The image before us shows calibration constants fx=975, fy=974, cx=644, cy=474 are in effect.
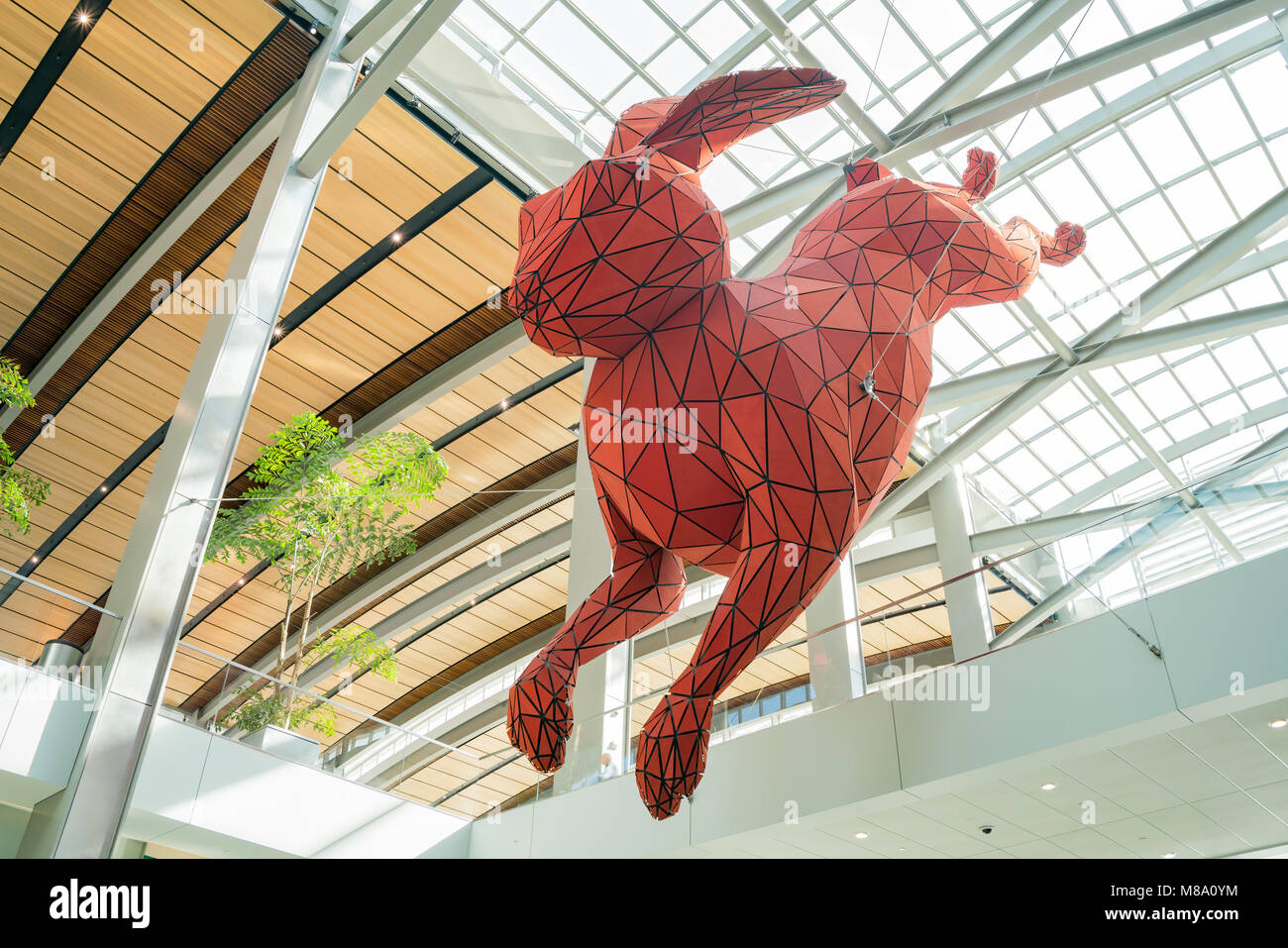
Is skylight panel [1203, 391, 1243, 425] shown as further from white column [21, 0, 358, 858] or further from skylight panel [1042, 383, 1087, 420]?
white column [21, 0, 358, 858]

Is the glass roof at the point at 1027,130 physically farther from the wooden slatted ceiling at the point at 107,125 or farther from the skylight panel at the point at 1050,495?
the wooden slatted ceiling at the point at 107,125

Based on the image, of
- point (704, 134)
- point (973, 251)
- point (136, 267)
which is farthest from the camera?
point (136, 267)

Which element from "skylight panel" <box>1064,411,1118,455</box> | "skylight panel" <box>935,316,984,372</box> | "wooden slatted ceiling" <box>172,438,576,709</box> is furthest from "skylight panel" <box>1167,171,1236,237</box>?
"wooden slatted ceiling" <box>172,438,576,709</box>

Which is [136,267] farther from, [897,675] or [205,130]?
[897,675]

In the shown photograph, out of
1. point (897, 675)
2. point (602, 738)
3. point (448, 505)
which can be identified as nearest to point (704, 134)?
point (897, 675)

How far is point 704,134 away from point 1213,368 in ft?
45.4

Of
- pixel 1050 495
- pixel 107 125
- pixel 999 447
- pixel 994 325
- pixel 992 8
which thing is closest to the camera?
pixel 992 8

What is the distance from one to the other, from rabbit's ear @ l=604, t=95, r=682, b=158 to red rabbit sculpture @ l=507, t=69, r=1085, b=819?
0.02 m

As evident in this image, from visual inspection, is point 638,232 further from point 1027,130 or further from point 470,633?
point 470,633

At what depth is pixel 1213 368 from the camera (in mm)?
15328

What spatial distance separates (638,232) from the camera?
4.27 m

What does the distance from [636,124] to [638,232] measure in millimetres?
930

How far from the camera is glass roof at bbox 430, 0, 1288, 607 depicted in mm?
11250

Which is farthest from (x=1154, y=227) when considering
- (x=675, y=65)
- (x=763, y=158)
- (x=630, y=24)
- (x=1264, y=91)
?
(x=630, y=24)
